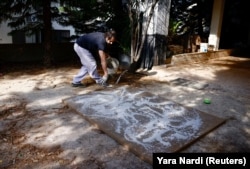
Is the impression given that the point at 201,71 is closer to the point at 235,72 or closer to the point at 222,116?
the point at 235,72

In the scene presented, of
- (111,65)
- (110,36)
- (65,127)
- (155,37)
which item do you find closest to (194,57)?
(155,37)

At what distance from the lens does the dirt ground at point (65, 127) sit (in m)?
2.34

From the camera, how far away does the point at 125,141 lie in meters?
2.62

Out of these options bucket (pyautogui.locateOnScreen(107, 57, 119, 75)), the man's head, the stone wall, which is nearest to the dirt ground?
bucket (pyautogui.locateOnScreen(107, 57, 119, 75))

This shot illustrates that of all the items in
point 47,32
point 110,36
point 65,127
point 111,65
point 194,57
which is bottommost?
point 65,127

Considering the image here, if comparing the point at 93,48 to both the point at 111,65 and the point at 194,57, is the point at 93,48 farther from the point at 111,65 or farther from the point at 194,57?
the point at 194,57

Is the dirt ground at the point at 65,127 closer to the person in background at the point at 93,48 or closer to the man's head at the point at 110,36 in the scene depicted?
the person in background at the point at 93,48

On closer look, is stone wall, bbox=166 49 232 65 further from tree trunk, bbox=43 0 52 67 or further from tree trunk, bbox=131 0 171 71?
tree trunk, bbox=43 0 52 67

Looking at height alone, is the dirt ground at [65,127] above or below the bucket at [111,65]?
below

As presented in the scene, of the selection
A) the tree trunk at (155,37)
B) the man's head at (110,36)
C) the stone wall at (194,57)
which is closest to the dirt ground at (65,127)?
the man's head at (110,36)

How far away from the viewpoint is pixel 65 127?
3012 mm

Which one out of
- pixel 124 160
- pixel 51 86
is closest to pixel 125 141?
pixel 124 160

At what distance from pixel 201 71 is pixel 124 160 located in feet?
16.6

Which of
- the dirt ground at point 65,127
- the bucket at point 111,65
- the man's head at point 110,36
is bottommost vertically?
the dirt ground at point 65,127
